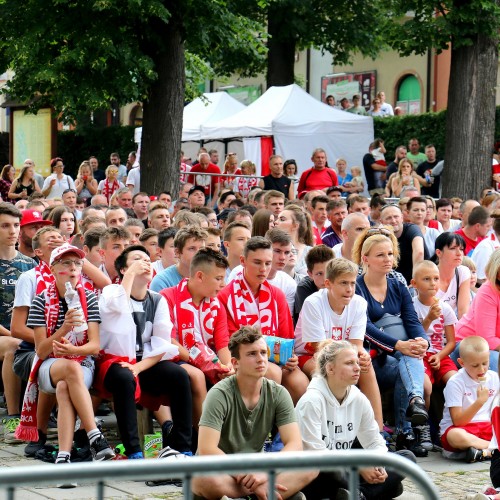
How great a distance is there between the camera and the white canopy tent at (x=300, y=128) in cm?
2594

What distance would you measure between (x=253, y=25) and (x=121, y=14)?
293 centimetres

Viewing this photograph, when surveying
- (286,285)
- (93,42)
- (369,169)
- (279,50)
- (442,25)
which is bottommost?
(286,285)

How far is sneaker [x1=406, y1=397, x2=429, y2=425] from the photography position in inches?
344

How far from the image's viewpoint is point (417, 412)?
8.73 m

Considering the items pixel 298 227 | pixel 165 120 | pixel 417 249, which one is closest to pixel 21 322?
pixel 298 227

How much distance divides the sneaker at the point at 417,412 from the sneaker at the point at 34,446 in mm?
Result: 2713

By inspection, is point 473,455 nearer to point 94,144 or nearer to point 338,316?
point 338,316

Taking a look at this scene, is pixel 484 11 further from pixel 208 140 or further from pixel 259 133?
pixel 208 140

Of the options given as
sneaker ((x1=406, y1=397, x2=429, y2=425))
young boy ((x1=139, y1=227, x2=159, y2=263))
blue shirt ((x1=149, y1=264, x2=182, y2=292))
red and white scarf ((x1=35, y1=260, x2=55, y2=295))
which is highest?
young boy ((x1=139, y1=227, x2=159, y2=263))

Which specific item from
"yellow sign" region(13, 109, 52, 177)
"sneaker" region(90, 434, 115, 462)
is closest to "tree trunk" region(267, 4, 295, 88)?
"yellow sign" region(13, 109, 52, 177)

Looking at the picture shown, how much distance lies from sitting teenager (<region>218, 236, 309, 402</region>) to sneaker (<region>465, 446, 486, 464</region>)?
1.29m

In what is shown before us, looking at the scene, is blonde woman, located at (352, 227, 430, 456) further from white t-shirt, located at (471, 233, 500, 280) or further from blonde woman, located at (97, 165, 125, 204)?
blonde woman, located at (97, 165, 125, 204)

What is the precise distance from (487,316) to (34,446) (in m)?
3.74

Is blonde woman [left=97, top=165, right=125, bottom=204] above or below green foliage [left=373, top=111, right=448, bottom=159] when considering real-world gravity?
below
